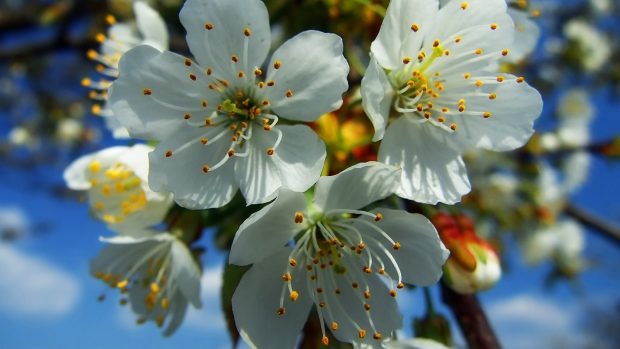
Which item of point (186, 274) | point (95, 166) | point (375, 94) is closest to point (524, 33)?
point (375, 94)

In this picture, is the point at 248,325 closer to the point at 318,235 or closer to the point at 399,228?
the point at 318,235

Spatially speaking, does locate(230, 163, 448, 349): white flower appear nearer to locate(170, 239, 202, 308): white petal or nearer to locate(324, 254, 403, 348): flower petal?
locate(324, 254, 403, 348): flower petal

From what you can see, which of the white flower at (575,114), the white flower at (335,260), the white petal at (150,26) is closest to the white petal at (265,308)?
the white flower at (335,260)

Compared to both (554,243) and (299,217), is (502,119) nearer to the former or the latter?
(299,217)

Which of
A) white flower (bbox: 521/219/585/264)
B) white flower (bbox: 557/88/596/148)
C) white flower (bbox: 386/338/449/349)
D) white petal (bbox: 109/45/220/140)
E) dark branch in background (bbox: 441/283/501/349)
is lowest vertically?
white flower (bbox: 521/219/585/264)

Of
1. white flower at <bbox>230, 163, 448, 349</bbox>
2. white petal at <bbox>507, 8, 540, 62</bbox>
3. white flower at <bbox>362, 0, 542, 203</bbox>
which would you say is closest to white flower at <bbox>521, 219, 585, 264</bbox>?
white petal at <bbox>507, 8, 540, 62</bbox>

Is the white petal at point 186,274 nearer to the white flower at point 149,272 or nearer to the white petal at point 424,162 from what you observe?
the white flower at point 149,272
